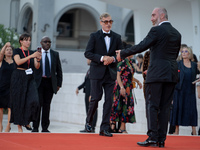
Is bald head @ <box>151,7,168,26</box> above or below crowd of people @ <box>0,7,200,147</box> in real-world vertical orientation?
above

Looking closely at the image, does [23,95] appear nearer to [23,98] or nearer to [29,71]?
[23,98]

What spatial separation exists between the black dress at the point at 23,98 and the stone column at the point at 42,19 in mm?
16436

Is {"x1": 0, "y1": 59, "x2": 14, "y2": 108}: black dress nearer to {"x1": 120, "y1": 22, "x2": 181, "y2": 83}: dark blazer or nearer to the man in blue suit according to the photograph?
the man in blue suit

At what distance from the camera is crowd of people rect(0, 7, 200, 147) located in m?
4.57

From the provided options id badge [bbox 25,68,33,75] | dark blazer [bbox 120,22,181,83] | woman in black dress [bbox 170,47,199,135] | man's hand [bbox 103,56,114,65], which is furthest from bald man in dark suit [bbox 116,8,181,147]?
woman in black dress [bbox 170,47,199,135]

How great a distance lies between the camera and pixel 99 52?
5824 mm

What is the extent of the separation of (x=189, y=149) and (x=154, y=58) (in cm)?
115

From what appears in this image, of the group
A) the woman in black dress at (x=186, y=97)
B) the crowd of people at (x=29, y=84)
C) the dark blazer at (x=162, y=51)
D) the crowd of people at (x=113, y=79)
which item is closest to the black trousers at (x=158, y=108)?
the crowd of people at (x=113, y=79)

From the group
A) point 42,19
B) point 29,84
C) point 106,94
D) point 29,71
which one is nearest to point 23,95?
point 29,84

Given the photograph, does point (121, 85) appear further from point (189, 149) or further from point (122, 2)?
point (122, 2)

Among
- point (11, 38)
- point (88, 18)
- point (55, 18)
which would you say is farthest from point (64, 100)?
point (88, 18)

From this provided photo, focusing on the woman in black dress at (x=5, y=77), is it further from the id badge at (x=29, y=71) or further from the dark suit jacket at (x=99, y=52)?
the dark suit jacket at (x=99, y=52)

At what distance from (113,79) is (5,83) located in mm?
3122

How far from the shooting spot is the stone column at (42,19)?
75.5 ft
